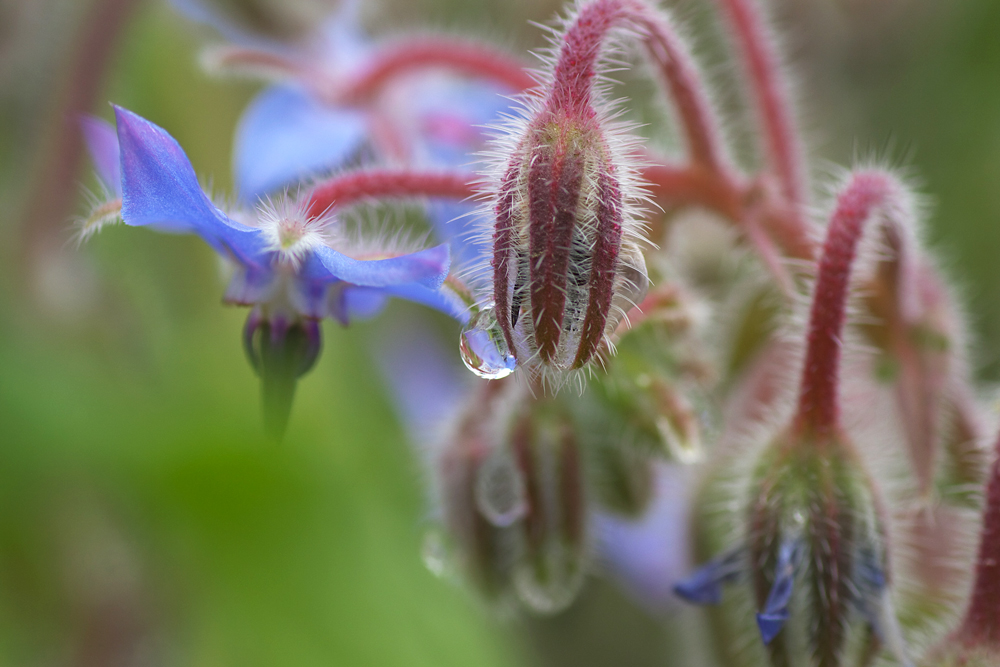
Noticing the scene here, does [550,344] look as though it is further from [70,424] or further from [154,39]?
[154,39]

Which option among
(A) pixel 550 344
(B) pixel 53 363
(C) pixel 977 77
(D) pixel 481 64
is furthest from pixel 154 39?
(C) pixel 977 77

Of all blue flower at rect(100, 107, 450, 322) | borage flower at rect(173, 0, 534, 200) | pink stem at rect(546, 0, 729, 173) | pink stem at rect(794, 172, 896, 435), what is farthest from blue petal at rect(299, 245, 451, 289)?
borage flower at rect(173, 0, 534, 200)

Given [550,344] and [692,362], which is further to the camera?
[692,362]

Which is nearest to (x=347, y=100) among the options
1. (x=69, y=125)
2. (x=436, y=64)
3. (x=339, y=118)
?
(x=339, y=118)

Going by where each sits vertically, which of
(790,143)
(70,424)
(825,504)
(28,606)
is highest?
(790,143)

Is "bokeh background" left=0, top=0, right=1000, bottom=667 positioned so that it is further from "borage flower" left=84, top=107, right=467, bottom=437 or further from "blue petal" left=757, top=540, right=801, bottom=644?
"borage flower" left=84, top=107, right=467, bottom=437

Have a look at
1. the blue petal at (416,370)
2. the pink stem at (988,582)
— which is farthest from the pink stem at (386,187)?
the blue petal at (416,370)

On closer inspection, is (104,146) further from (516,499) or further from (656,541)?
(656,541)
